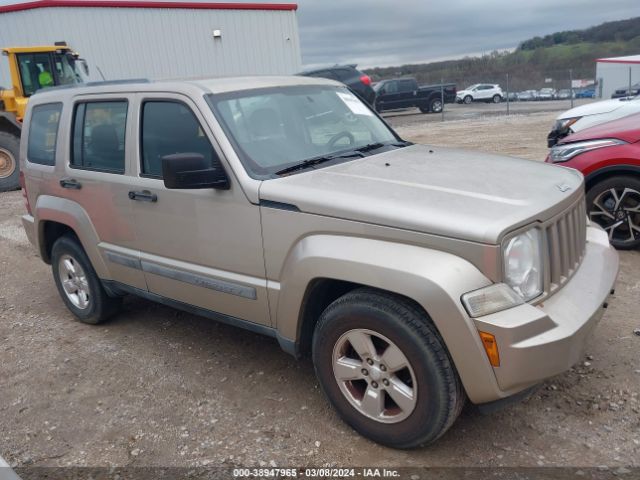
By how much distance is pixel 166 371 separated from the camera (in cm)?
400

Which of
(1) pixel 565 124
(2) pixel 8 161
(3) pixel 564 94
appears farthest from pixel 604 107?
(3) pixel 564 94

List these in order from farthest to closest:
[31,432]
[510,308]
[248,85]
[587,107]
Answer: [587,107]
[248,85]
[31,432]
[510,308]

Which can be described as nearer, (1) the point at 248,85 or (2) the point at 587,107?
(1) the point at 248,85

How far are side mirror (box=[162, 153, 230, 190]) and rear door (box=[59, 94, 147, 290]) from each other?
0.91 m

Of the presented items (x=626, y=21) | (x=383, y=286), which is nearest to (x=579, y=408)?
(x=383, y=286)

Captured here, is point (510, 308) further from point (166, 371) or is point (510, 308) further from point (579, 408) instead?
point (166, 371)

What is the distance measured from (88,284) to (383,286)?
2.99 meters

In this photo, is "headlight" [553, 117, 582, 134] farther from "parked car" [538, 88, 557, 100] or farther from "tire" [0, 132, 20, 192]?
"parked car" [538, 88, 557, 100]

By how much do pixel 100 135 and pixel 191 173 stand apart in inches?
57.6

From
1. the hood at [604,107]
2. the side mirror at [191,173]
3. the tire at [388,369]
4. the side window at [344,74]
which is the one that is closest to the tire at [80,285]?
the side mirror at [191,173]

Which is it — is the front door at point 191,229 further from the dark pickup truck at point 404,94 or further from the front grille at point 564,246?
the dark pickup truck at point 404,94

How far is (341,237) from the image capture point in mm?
2854

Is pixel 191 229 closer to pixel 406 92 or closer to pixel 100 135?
pixel 100 135

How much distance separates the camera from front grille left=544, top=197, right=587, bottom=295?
2738mm
